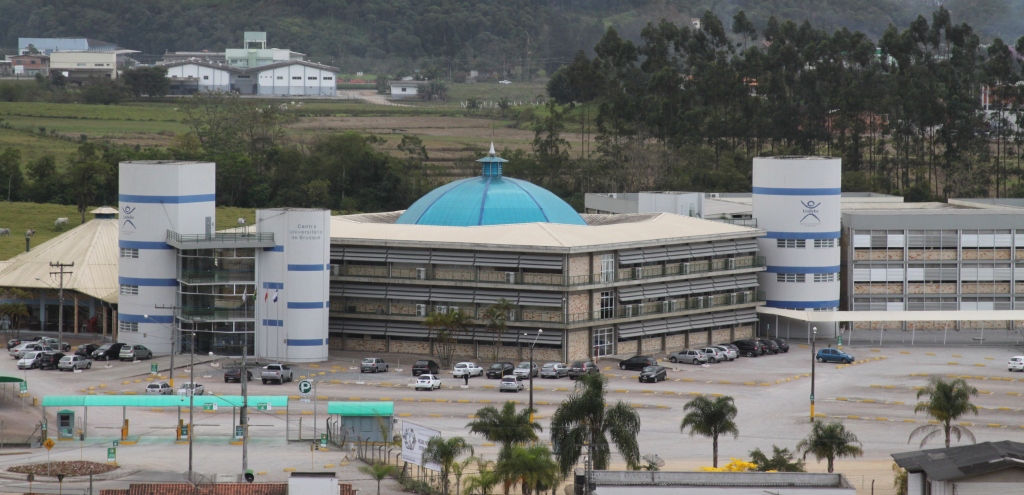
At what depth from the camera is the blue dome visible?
105188 millimetres

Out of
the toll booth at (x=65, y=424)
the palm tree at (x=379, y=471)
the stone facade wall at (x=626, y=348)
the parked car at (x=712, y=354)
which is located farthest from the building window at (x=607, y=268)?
the toll booth at (x=65, y=424)

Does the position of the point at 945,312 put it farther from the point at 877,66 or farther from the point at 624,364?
the point at 877,66

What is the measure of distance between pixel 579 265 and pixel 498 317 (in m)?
6.34

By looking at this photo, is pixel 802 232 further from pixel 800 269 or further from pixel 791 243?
pixel 800 269

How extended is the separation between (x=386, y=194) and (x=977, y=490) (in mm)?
116531

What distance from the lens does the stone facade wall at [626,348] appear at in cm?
9831

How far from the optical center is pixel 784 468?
62.2 m

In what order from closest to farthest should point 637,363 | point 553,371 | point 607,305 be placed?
1. point 553,371
2. point 637,363
3. point 607,305

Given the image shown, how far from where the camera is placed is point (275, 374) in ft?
283

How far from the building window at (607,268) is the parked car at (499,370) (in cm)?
1018

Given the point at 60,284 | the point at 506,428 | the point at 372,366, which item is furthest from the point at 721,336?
the point at 60,284

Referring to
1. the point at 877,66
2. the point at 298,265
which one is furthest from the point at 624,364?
the point at 877,66

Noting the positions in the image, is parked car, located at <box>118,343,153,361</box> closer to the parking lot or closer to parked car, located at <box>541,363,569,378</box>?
the parking lot

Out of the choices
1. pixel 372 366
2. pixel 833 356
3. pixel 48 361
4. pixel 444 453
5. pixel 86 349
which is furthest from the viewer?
pixel 833 356
